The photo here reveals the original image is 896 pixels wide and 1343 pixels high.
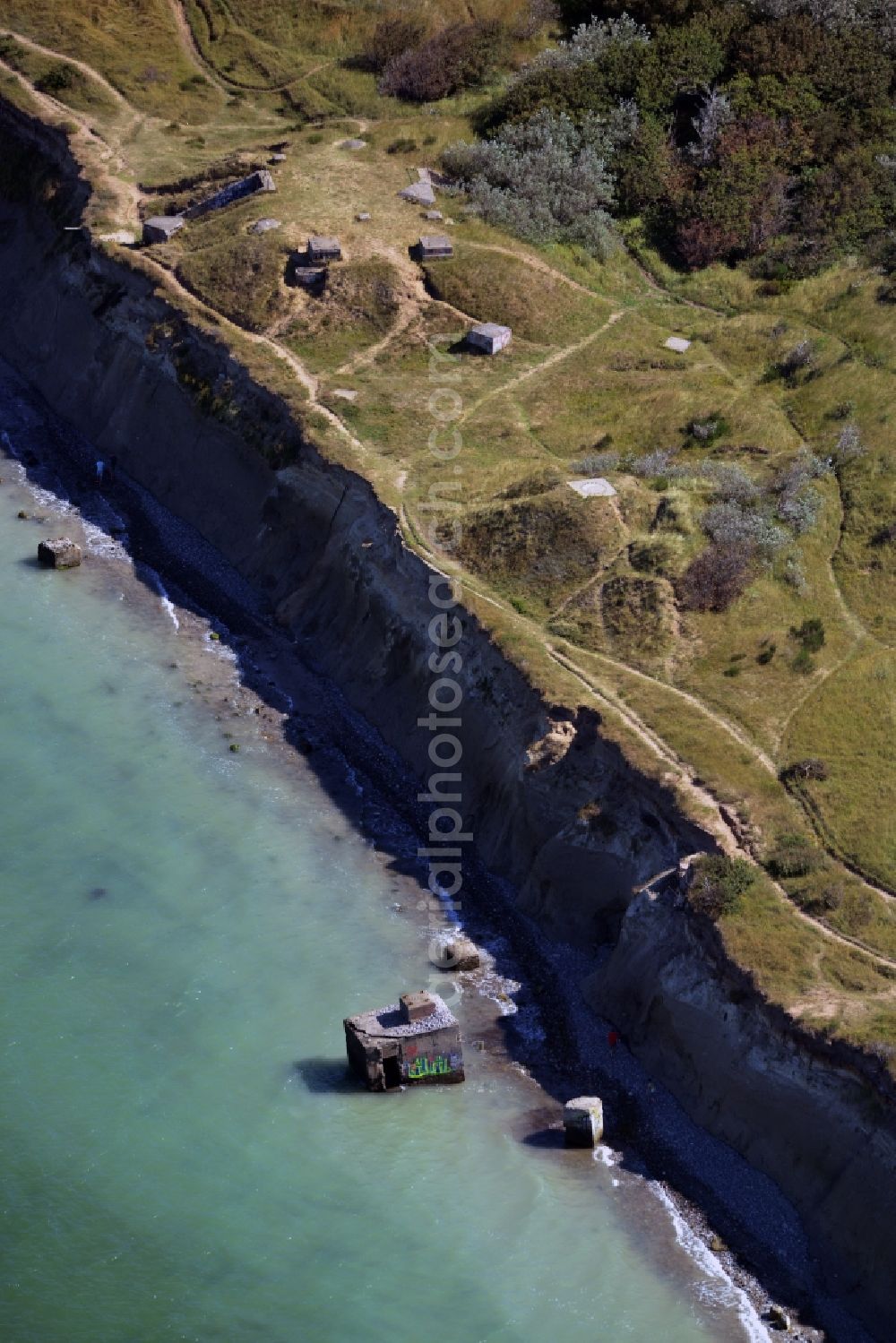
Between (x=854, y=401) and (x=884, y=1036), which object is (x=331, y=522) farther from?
(x=884, y=1036)

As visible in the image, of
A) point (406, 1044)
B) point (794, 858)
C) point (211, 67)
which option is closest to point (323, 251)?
point (211, 67)

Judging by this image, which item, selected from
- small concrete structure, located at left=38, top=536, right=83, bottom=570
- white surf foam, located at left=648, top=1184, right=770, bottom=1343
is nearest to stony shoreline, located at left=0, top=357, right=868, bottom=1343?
white surf foam, located at left=648, top=1184, right=770, bottom=1343

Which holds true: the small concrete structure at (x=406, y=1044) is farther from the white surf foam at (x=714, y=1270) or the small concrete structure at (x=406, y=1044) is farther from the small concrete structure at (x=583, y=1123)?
the white surf foam at (x=714, y=1270)

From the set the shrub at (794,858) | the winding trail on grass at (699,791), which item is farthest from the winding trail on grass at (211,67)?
the shrub at (794,858)

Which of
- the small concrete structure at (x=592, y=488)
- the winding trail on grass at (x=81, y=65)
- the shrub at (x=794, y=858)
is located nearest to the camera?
the shrub at (x=794, y=858)

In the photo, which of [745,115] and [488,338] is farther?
[745,115]

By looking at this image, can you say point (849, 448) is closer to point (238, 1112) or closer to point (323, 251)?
point (323, 251)
